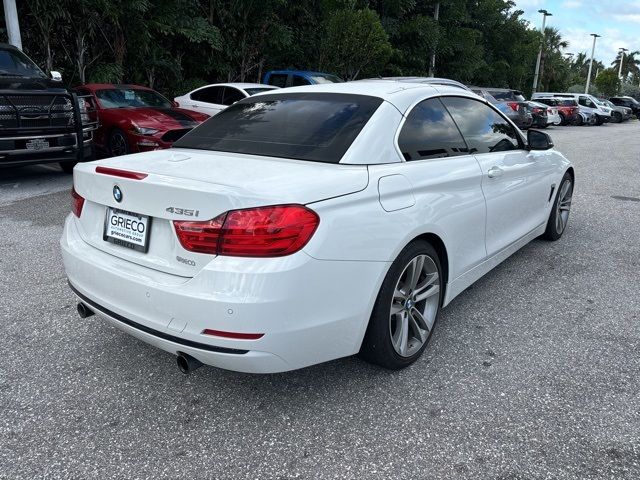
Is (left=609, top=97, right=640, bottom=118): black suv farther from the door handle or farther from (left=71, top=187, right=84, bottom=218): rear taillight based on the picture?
(left=71, top=187, right=84, bottom=218): rear taillight

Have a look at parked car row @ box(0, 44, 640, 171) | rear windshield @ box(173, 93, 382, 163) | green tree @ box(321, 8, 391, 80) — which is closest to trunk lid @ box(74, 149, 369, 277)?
rear windshield @ box(173, 93, 382, 163)

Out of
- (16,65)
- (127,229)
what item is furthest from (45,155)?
(127,229)

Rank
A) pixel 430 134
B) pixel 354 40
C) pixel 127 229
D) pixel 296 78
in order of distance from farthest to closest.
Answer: pixel 354 40
pixel 296 78
pixel 430 134
pixel 127 229

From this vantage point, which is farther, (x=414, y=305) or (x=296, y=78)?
(x=296, y=78)

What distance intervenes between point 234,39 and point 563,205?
14.9 m

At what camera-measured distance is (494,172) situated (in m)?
3.75

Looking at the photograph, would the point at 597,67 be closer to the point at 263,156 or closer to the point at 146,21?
the point at 146,21

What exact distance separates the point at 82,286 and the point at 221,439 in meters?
1.10

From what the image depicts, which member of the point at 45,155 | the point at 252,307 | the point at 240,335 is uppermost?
the point at 252,307

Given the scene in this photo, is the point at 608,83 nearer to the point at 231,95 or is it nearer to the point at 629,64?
the point at 629,64

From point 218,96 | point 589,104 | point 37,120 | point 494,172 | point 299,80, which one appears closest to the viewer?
point 494,172

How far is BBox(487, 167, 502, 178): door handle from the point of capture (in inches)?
146

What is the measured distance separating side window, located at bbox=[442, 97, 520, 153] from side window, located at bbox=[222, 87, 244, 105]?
8100 millimetres

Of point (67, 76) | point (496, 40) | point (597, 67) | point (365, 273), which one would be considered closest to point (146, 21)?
point (67, 76)
